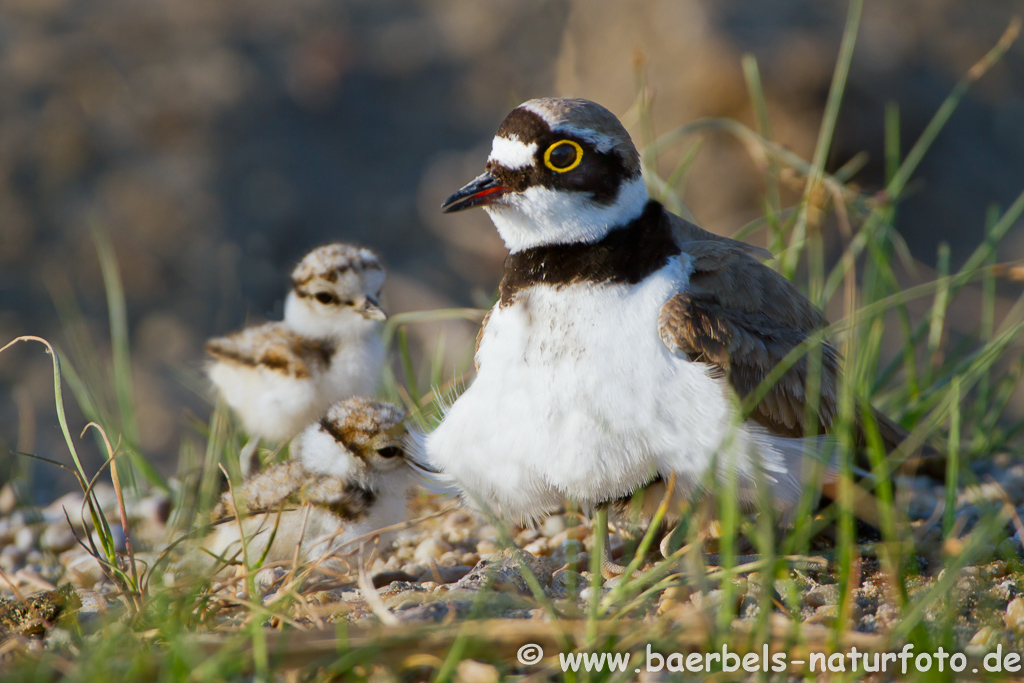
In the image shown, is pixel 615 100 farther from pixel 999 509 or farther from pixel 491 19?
pixel 999 509

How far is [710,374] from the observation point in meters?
2.62

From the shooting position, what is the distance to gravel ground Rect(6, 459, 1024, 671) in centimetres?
223

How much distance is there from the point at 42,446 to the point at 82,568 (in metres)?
4.12

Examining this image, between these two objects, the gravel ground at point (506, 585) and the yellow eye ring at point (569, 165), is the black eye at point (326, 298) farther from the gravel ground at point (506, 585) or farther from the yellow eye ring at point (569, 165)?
the yellow eye ring at point (569, 165)

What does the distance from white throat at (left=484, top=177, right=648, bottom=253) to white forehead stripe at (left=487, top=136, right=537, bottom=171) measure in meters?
0.08

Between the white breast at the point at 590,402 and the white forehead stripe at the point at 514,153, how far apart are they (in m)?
0.37

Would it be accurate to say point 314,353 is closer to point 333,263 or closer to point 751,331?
point 333,263

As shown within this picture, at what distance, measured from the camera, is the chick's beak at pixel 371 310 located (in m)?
4.00

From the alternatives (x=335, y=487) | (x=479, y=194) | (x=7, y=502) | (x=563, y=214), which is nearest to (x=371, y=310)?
(x=335, y=487)

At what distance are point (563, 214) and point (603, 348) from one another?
41 cm

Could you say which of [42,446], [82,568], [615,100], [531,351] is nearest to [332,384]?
[82,568]

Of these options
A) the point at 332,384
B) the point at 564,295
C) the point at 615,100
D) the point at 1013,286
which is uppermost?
the point at 615,100

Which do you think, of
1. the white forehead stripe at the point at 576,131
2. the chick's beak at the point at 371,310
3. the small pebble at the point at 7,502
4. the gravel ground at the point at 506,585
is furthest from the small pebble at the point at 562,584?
the small pebble at the point at 7,502

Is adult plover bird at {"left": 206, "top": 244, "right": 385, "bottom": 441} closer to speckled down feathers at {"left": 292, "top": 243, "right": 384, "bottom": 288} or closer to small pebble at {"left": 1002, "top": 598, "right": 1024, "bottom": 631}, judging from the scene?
speckled down feathers at {"left": 292, "top": 243, "right": 384, "bottom": 288}
